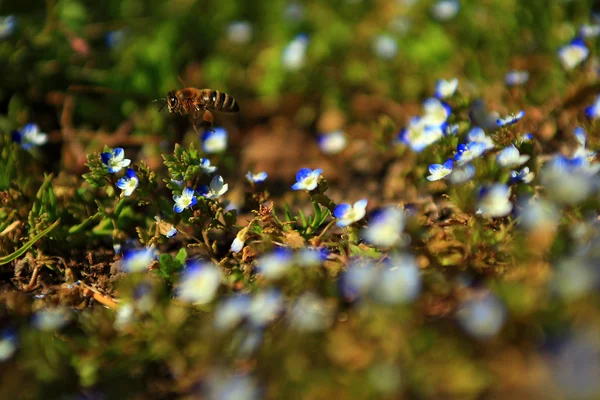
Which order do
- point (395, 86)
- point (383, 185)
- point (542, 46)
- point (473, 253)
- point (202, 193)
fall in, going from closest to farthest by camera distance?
point (473, 253) → point (202, 193) → point (383, 185) → point (542, 46) → point (395, 86)

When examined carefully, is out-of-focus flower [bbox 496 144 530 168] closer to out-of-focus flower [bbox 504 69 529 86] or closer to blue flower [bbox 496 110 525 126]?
blue flower [bbox 496 110 525 126]

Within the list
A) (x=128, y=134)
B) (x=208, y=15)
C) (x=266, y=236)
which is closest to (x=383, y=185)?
(x=266, y=236)

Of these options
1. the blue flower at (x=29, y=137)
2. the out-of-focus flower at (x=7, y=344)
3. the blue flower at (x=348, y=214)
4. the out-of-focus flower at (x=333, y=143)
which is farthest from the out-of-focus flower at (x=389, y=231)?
the blue flower at (x=29, y=137)

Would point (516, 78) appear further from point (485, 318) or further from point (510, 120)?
point (485, 318)

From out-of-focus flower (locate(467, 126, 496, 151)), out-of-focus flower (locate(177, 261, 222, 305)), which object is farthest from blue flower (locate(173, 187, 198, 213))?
out-of-focus flower (locate(467, 126, 496, 151))

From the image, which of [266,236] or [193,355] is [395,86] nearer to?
[266,236]
